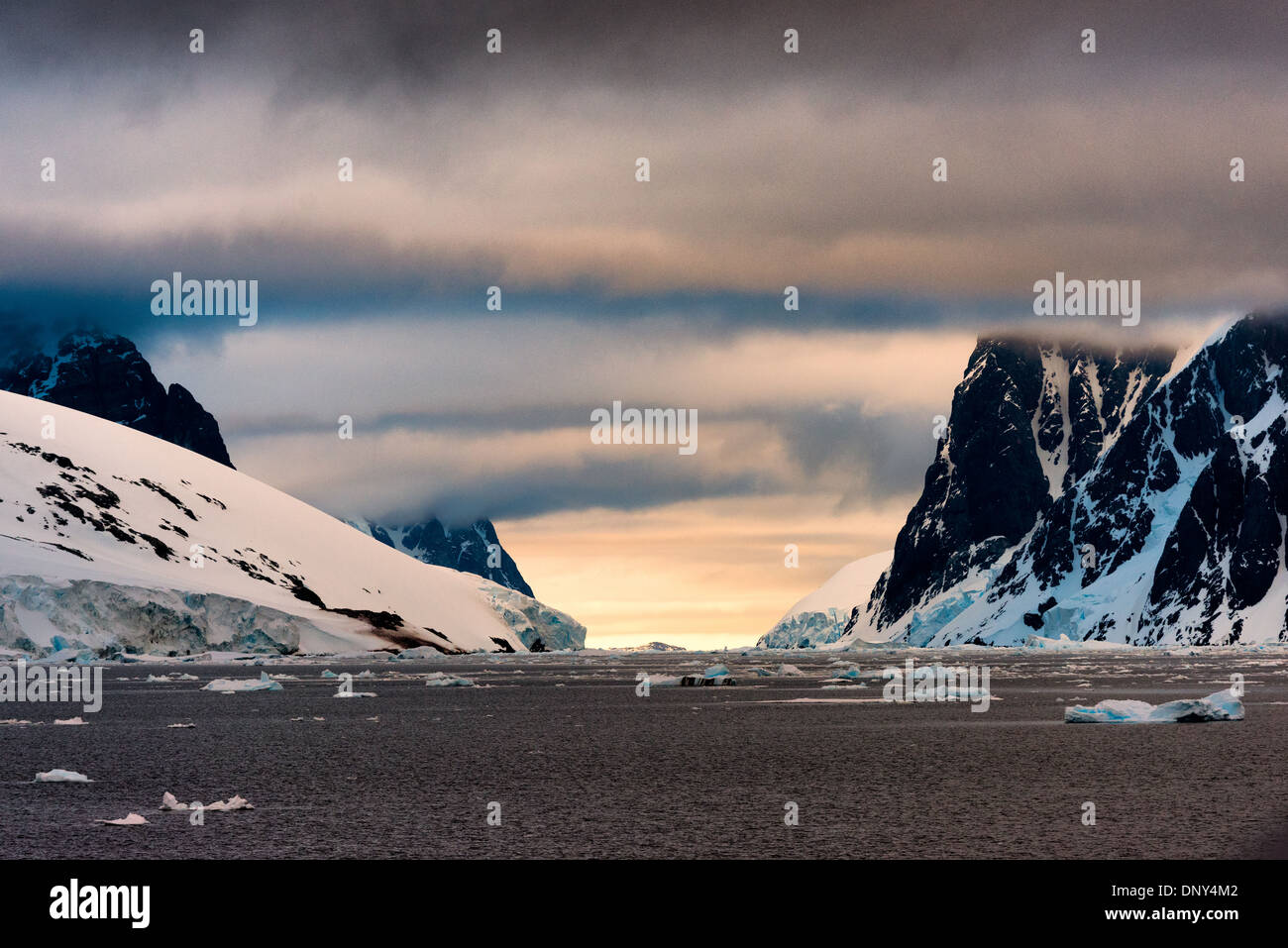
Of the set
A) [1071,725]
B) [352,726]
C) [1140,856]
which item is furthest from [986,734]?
[1140,856]

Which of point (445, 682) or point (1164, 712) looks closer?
point (1164, 712)

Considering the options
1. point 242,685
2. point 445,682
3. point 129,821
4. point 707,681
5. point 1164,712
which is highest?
point 129,821

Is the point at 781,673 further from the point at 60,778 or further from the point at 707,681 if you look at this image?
the point at 60,778

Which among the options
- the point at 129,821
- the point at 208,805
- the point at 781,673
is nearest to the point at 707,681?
the point at 781,673

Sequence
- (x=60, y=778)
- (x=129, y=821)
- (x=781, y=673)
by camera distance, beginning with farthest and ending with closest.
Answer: (x=781, y=673) → (x=60, y=778) → (x=129, y=821)

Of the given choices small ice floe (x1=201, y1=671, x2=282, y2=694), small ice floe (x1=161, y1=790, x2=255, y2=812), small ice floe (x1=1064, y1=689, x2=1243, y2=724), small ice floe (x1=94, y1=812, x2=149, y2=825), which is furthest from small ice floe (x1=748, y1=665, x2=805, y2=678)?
small ice floe (x1=94, y1=812, x2=149, y2=825)

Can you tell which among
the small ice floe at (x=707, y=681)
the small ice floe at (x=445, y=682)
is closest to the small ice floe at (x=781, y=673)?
the small ice floe at (x=707, y=681)

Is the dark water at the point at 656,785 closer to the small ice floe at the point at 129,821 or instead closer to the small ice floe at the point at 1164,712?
the small ice floe at the point at 129,821

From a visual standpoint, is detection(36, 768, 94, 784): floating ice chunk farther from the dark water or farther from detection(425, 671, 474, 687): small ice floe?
detection(425, 671, 474, 687): small ice floe
